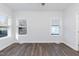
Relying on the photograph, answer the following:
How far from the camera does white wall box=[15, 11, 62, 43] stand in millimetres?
6227

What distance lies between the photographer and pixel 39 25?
6.25 meters

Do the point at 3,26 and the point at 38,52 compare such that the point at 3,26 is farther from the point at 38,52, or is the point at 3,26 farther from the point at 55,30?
the point at 55,30

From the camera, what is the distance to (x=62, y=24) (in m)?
6.22

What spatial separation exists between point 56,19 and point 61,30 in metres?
0.75

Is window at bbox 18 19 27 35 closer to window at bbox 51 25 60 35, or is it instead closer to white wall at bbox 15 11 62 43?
white wall at bbox 15 11 62 43

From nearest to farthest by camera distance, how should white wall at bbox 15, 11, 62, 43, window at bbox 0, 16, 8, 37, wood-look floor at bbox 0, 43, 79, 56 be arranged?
wood-look floor at bbox 0, 43, 79, 56 → window at bbox 0, 16, 8, 37 → white wall at bbox 15, 11, 62, 43

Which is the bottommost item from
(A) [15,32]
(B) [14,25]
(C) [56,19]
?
(A) [15,32]

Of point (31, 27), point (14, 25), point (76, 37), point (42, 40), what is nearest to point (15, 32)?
point (14, 25)

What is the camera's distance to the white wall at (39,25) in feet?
20.4

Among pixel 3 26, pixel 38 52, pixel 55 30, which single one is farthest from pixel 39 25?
pixel 38 52

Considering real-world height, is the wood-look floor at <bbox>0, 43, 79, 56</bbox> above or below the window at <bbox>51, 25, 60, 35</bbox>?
below

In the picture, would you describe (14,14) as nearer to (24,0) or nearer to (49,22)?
(49,22)

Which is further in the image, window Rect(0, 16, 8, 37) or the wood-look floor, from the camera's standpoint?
window Rect(0, 16, 8, 37)

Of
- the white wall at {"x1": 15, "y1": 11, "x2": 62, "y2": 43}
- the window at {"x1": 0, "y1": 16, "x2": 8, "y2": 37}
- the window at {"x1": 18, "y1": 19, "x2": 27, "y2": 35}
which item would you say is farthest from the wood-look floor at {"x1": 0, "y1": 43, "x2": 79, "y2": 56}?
the window at {"x1": 18, "y1": 19, "x2": 27, "y2": 35}
